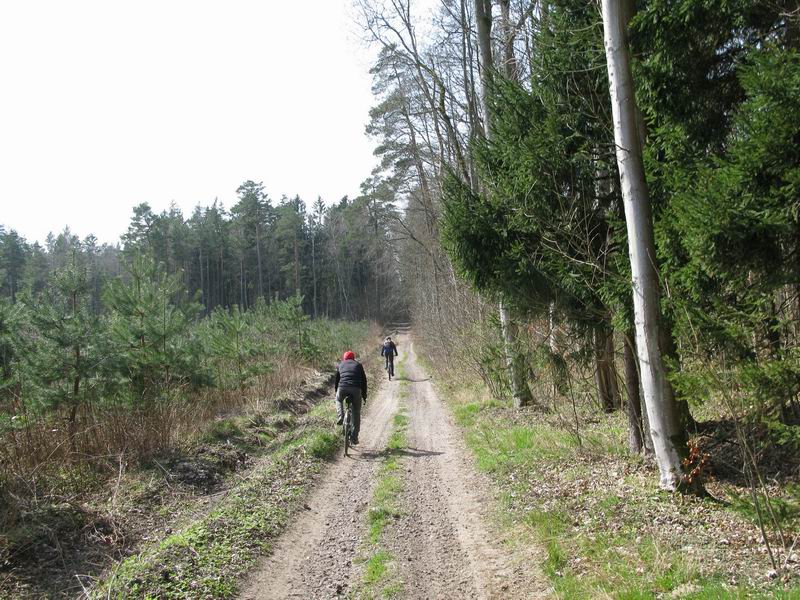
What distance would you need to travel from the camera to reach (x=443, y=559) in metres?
5.40

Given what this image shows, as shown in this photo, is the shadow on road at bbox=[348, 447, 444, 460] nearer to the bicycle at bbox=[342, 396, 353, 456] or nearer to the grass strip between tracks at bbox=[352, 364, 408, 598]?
the grass strip between tracks at bbox=[352, 364, 408, 598]

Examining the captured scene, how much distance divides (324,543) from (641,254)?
473 cm

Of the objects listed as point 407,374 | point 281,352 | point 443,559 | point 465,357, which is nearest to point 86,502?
point 443,559

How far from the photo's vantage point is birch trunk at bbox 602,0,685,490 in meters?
5.92

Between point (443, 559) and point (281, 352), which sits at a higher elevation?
point (281, 352)

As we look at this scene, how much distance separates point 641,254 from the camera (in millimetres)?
5938

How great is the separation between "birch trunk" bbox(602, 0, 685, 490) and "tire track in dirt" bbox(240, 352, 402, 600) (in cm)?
355

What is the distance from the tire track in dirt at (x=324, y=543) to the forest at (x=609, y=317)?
58 cm

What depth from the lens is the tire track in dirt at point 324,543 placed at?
196 inches

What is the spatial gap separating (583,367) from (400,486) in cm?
357

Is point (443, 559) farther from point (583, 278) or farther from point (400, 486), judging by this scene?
point (583, 278)

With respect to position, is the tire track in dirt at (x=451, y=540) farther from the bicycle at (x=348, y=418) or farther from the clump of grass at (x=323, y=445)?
the clump of grass at (x=323, y=445)

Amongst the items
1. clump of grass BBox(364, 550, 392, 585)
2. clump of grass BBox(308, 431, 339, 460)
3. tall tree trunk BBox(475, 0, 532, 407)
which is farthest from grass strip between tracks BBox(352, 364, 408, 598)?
tall tree trunk BBox(475, 0, 532, 407)

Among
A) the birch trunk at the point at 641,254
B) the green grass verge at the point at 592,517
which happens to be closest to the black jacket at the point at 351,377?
the green grass verge at the point at 592,517
